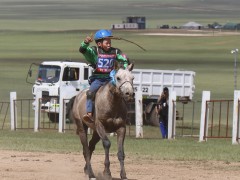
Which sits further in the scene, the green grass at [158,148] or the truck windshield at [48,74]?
the truck windshield at [48,74]

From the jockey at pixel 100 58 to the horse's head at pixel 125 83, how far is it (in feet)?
1.23

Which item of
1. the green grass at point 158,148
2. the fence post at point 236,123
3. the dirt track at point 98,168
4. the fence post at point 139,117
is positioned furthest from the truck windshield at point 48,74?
the dirt track at point 98,168

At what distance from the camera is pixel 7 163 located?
16.9 meters

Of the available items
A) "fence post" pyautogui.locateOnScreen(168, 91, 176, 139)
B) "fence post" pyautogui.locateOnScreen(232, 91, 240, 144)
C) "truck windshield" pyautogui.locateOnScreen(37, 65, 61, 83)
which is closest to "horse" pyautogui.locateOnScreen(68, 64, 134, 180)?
"fence post" pyautogui.locateOnScreen(232, 91, 240, 144)

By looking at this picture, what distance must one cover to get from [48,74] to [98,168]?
74.8ft

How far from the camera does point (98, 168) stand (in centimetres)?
1662

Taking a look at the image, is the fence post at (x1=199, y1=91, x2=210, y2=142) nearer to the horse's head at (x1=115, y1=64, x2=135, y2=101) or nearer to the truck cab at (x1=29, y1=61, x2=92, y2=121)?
the truck cab at (x1=29, y1=61, x2=92, y2=121)

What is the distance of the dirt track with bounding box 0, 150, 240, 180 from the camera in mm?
15172

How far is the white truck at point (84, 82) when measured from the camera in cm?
3692

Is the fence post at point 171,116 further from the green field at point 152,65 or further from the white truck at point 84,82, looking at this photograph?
the white truck at point 84,82

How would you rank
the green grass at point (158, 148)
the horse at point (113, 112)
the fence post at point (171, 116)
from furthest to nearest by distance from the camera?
the fence post at point (171, 116) → the green grass at point (158, 148) → the horse at point (113, 112)

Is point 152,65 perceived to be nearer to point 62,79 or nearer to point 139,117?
point 62,79

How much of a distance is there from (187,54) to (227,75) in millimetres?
20517

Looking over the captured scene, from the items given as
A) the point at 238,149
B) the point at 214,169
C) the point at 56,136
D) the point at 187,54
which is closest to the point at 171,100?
the point at 56,136
